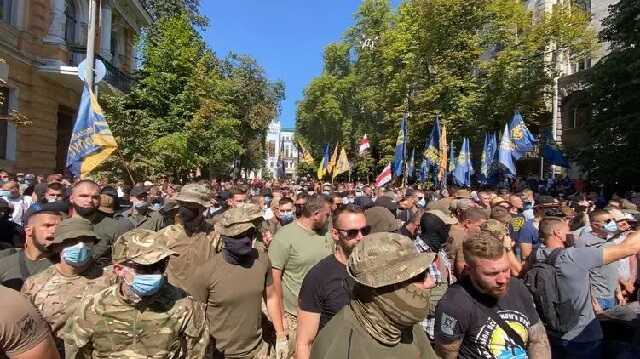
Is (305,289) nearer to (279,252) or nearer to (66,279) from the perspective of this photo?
(279,252)

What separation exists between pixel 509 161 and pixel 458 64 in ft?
47.0

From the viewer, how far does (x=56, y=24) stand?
778 inches

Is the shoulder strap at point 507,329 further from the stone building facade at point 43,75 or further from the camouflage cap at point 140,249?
the stone building facade at point 43,75

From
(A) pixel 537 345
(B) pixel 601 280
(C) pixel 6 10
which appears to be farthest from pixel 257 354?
(C) pixel 6 10

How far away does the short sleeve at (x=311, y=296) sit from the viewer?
3.83 m

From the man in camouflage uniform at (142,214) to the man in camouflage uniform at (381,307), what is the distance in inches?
202

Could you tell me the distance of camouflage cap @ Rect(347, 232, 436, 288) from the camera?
7.59 feet

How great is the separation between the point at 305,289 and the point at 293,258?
1.33m

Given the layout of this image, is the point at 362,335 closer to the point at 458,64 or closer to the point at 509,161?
the point at 509,161

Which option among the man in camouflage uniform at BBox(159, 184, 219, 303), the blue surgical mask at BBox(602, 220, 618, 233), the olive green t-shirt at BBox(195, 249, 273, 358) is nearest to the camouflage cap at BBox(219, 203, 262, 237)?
the olive green t-shirt at BBox(195, 249, 273, 358)

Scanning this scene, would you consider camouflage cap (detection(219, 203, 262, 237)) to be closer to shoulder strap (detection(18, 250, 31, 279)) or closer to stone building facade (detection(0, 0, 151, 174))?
shoulder strap (detection(18, 250, 31, 279))

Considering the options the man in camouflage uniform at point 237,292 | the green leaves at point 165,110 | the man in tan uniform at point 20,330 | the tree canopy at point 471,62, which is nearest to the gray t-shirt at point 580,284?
the man in camouflage uniform at point 237,292

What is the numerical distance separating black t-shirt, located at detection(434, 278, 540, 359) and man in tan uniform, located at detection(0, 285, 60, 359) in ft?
7.02

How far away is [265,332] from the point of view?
5.29 m
